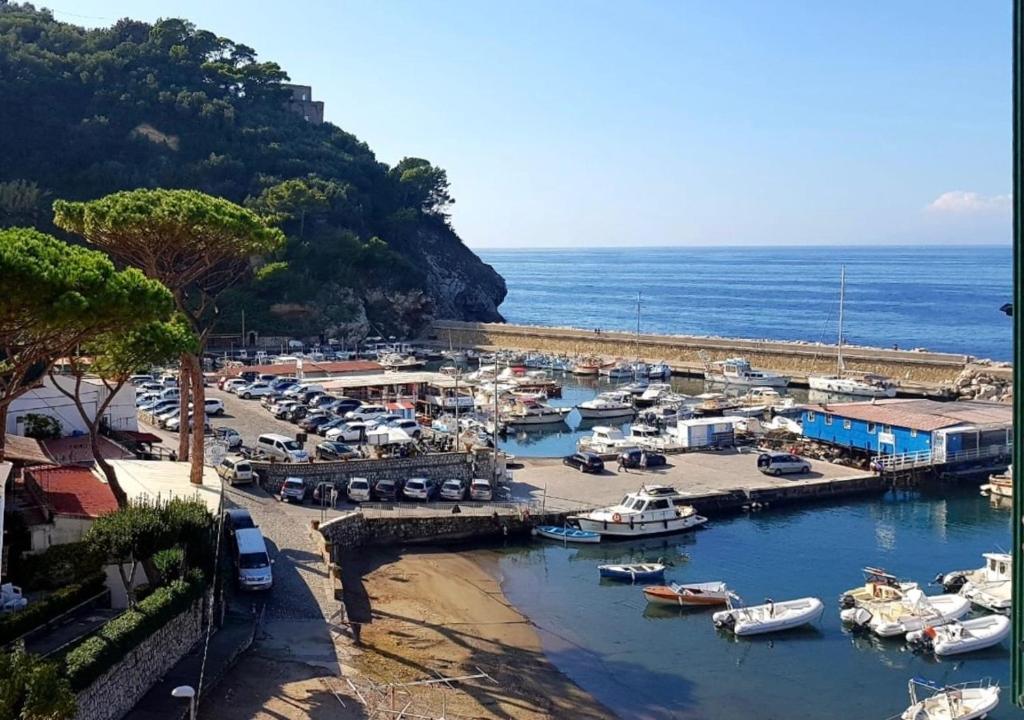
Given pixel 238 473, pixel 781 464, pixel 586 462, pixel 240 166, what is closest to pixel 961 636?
pixel 781 464

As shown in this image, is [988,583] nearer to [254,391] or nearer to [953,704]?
[953,704]

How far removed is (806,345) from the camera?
72625 mm

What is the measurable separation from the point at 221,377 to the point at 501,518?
30.2 metres

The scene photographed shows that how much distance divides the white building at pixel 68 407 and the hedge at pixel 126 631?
14.1 meters

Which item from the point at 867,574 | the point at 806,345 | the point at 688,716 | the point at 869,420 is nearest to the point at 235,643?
the point at 688,716

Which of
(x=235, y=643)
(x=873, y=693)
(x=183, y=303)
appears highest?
(x=183, y=303)

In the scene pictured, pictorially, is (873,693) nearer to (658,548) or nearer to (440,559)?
(658,548)

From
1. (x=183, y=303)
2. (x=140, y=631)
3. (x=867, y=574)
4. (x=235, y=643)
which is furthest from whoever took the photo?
(x=183, y=303)

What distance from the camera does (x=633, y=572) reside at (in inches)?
1102

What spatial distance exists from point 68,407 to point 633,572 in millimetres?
18856

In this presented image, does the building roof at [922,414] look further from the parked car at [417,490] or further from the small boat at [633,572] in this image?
the parked car at [417,490]

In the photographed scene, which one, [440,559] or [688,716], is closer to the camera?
[688,716]

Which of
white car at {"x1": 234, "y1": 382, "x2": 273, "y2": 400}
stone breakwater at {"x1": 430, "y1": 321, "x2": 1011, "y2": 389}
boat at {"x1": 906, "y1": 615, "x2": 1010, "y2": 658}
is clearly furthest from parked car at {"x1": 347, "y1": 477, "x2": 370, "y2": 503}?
stone breakwater at {"x1": 430, "y1": 321, "x2": 1011, "y2": 389}

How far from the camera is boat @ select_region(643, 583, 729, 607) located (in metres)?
26.0
